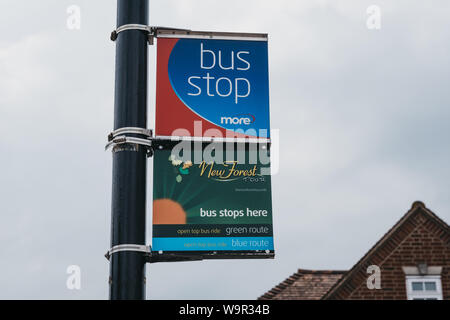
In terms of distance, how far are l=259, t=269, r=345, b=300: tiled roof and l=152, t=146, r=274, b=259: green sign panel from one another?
1588cm

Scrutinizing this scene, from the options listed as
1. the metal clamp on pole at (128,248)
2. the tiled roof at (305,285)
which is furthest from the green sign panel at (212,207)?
the tiled roof at (305,285)

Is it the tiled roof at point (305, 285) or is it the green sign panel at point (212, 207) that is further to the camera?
the tiled roof at point (305, 285)

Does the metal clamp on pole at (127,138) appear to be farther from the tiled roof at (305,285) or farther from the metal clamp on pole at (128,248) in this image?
the tiled roof at (305,285)

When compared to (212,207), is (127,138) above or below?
above

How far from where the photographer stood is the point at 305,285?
2338 centimetres

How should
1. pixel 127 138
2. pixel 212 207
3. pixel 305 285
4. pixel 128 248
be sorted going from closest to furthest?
pixel 128 248, pixel 127 138, pixel 212 207, pixel 305 285

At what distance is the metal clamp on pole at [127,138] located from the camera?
5.88 m

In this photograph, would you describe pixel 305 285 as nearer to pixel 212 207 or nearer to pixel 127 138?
pixel 212 207

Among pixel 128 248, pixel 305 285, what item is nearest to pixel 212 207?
pixel 128 248

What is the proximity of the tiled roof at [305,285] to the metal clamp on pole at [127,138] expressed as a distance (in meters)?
16.6

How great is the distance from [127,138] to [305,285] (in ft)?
60.0
